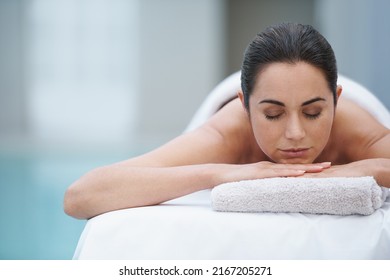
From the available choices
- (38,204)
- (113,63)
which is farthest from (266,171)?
(113,63)

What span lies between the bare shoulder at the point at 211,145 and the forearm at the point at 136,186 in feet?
0.21

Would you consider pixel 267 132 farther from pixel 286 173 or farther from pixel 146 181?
pixel 146 181

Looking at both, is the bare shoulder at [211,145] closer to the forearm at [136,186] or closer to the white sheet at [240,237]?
the forearm at [136,186]

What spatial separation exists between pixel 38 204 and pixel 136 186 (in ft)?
6.83

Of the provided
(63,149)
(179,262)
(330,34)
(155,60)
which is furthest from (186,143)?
(155,60)

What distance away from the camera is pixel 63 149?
221 inches

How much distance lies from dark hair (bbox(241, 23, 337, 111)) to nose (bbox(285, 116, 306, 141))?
10 centimetres

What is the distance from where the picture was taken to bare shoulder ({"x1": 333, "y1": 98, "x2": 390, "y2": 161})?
122 centimetres

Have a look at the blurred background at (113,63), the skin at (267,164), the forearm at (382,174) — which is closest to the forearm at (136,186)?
the skin at (267,164)

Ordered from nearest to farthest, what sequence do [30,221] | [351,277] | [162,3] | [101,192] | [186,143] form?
[351,277], [101,192], [186,143], [30,221], [162,3]

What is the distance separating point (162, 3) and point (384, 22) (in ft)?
12.1

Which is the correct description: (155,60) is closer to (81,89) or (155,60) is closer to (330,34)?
(81,89)

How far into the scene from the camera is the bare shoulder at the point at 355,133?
1.22 metres

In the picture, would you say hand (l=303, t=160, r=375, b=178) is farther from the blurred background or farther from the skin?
the blurred background
